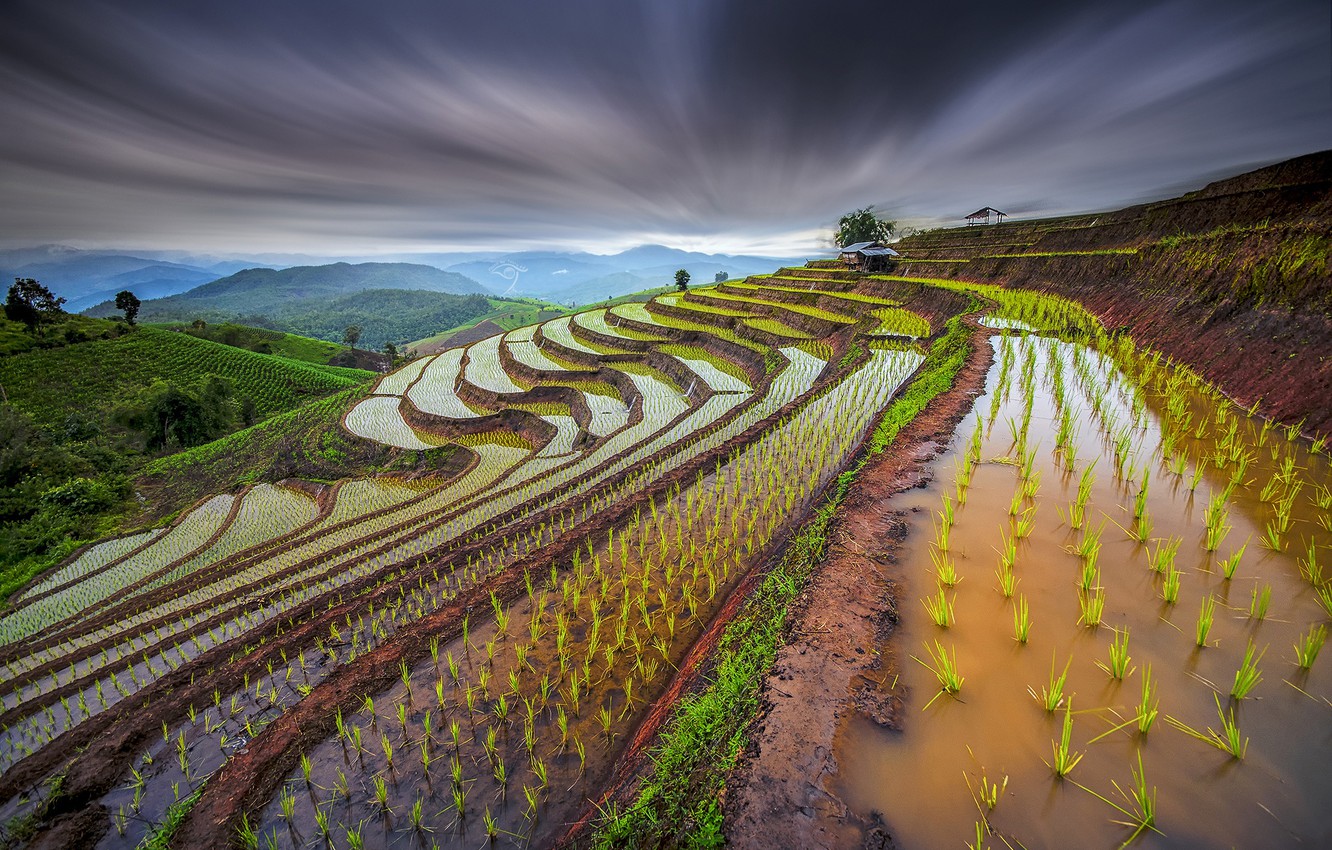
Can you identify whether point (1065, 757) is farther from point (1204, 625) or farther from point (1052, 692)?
point (1204, 625)

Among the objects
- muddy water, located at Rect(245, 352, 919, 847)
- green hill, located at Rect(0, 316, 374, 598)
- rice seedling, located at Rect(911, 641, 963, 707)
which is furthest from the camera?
green hill, located at Rect(0, 316, 374, 598)

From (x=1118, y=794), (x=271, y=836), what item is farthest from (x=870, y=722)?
(x=271, y=836)

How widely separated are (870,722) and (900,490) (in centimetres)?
318

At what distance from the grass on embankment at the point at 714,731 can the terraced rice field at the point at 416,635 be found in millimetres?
628

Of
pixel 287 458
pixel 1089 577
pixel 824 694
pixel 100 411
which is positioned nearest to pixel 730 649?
pixel 824 694

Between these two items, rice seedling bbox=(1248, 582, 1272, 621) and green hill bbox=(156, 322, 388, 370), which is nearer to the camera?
rice seedling bbox=(1248, 582, 1272, 621)

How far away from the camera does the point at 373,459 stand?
1555cm

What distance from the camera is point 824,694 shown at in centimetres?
285

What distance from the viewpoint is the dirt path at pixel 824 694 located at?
2.19 m

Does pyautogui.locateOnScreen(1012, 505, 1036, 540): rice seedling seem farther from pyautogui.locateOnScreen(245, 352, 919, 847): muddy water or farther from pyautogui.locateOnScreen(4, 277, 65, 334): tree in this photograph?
pyautogui.locateOnScreen(4, 277, 65, 334): tree

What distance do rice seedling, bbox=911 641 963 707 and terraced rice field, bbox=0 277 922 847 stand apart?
2.05m

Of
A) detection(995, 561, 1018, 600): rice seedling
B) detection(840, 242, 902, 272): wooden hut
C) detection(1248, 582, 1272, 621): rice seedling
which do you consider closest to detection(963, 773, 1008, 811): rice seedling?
detection(995, 561, 1018, 600): rice seedling

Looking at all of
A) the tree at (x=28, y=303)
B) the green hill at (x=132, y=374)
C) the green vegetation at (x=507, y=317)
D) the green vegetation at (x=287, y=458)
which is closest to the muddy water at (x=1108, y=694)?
the green vegetation at (x=287, y=458)

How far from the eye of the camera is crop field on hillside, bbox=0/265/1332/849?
2301mm
